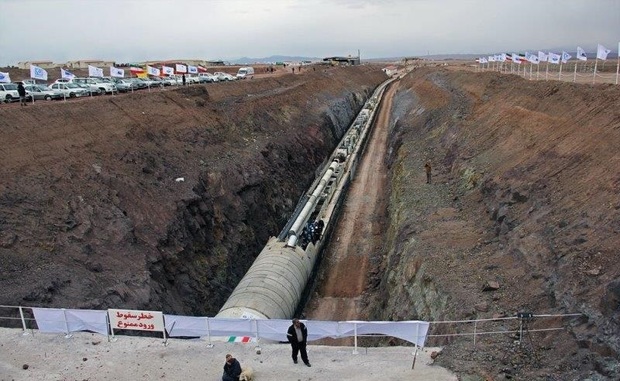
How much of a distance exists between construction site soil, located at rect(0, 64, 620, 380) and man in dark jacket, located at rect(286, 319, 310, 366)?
4.15 meters

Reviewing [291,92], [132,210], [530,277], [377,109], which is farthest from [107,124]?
[377,109]

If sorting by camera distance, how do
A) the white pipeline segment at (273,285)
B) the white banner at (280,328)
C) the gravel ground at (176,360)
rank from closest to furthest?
the gravel ground at (176,360) → the white banner at (280,328) → the white pipeline segment at (273,285)

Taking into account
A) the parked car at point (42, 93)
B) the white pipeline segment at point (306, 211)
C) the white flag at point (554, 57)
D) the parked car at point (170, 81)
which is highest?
the white flag at point (554, 57)

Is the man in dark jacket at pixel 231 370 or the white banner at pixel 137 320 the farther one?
the white banner at pixel 137 320

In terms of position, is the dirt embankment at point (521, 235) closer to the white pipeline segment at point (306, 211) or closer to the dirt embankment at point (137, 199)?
the white pipeline segment at point (306, 211)

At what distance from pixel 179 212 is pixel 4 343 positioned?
474 inches

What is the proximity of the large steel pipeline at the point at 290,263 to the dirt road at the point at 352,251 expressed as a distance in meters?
1.36

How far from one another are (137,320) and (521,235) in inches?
599

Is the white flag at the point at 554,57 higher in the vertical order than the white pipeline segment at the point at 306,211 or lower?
higher

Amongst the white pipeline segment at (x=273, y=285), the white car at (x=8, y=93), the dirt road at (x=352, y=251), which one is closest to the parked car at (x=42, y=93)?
the white car at (x=8, y=93)

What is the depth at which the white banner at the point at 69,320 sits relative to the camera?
1516cm

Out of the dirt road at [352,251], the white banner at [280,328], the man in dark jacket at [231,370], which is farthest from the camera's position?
the dirt road at [352,251]

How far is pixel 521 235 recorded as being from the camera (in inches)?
763

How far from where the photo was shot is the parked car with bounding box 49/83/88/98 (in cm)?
4016
